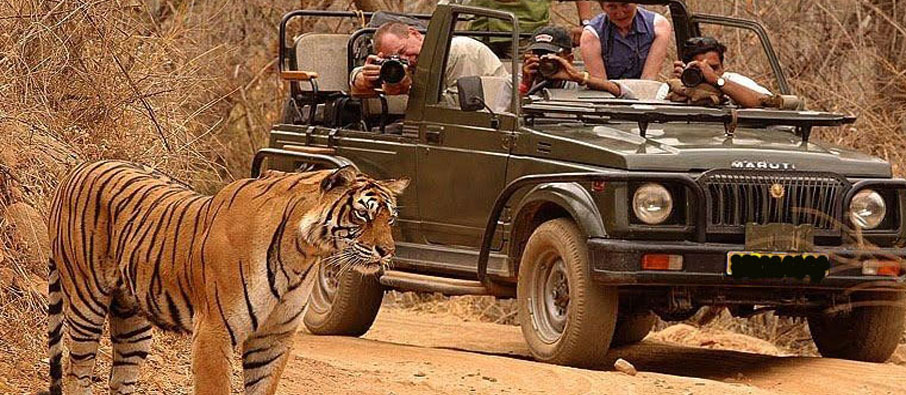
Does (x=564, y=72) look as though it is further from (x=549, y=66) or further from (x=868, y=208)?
(x=868, y=208)

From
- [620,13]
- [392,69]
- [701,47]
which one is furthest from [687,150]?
[392,69]

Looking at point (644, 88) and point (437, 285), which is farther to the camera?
point (644, 88)

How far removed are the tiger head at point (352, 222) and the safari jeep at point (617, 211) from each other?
168 cm

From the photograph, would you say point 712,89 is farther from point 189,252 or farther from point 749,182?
point 189,252

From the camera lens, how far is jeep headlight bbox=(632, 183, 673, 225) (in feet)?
28.2

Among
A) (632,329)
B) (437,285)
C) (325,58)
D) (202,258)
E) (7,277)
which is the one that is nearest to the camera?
(202,258)

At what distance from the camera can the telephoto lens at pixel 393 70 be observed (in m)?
10.2

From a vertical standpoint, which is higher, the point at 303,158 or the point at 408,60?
the point at 408,60

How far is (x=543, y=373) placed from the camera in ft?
28.3

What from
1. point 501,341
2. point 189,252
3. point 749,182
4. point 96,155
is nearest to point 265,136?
point 501,341

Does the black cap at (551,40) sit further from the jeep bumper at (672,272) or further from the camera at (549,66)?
the jeep bumper at (672,272)

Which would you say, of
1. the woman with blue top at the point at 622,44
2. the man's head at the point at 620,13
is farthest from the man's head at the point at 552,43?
the man's head at the point at 620,13

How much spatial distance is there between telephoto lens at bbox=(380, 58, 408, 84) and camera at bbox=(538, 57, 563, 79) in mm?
994

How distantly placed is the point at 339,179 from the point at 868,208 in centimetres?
353
